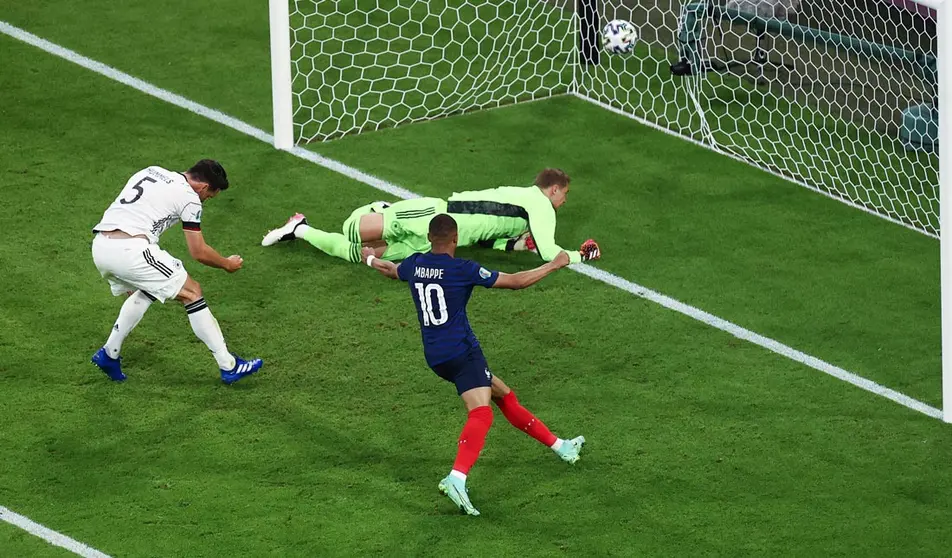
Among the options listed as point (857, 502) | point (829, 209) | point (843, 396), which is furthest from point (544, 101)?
point (857, 502)

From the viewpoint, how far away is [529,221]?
10.6 meters

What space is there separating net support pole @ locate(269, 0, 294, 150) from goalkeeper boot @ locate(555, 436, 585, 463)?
4.72m

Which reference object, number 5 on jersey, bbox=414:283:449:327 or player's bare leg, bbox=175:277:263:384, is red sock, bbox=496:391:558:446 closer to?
number 5 on jersey, bbox=414:283:449:327

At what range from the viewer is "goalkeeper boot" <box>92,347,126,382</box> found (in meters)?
9.29

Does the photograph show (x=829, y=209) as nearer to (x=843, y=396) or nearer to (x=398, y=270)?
(x=843, y=396)

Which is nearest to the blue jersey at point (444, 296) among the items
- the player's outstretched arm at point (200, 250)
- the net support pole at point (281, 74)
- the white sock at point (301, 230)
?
the player's outstretched arm at point (200, 250)

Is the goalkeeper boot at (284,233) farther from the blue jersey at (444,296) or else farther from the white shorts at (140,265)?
the blue jersey at (444,296)

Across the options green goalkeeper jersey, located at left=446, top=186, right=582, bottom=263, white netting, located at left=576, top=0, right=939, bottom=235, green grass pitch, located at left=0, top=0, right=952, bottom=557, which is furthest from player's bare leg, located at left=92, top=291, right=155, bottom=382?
white netting, located at left=576, top=0, right=939, bottom=235

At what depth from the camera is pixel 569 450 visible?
869cm

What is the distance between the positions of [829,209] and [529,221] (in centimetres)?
276

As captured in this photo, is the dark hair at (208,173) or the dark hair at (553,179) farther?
the dark hair at (553,179)

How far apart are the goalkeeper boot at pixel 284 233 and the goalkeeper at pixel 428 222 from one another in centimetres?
1

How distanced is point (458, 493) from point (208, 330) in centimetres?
195

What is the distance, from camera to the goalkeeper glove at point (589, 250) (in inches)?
433
